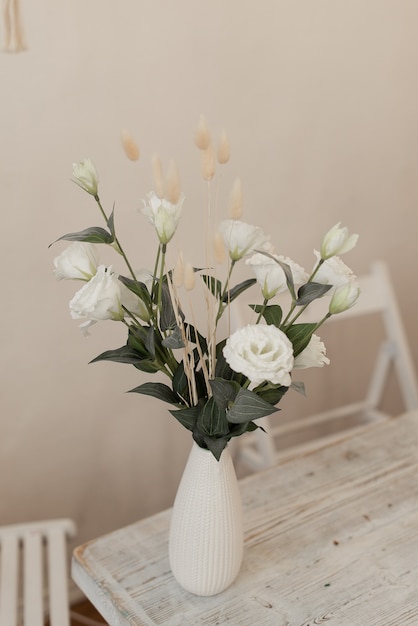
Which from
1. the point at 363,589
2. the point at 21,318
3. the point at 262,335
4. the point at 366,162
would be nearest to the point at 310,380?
the point at 366,162

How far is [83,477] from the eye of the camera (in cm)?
184

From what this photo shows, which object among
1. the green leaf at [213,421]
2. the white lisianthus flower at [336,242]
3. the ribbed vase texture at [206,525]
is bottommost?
the ribbed vase texture at [206,525]

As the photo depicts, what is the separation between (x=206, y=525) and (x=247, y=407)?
21 cm

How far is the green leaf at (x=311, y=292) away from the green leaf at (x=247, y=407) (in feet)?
0.45

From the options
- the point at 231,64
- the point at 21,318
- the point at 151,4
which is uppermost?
the point at 151,4

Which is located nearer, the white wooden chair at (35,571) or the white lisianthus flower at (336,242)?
the white lisianthus flower at (336,242)

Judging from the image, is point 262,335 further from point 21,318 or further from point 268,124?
point 268,124

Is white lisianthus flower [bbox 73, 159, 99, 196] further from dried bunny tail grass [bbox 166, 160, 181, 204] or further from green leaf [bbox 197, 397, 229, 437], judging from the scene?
green leaf [bbox 197, 397, 229, 437]

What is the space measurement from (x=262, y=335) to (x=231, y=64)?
3.56 ft

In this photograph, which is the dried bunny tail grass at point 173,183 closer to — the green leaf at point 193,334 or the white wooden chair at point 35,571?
the green leaf at point 193,334

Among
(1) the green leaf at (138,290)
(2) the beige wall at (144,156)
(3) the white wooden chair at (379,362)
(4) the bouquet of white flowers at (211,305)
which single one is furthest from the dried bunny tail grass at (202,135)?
(3) the white wooden chair at (379,362)

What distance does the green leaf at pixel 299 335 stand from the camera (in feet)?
3.06

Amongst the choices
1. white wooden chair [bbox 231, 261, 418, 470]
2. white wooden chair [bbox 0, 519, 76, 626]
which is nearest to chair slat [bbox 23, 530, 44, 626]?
white wooden chair [bbox 0, 519, 76, 626]

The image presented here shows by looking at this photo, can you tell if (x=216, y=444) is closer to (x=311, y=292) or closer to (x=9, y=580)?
(x=311, y=292)
